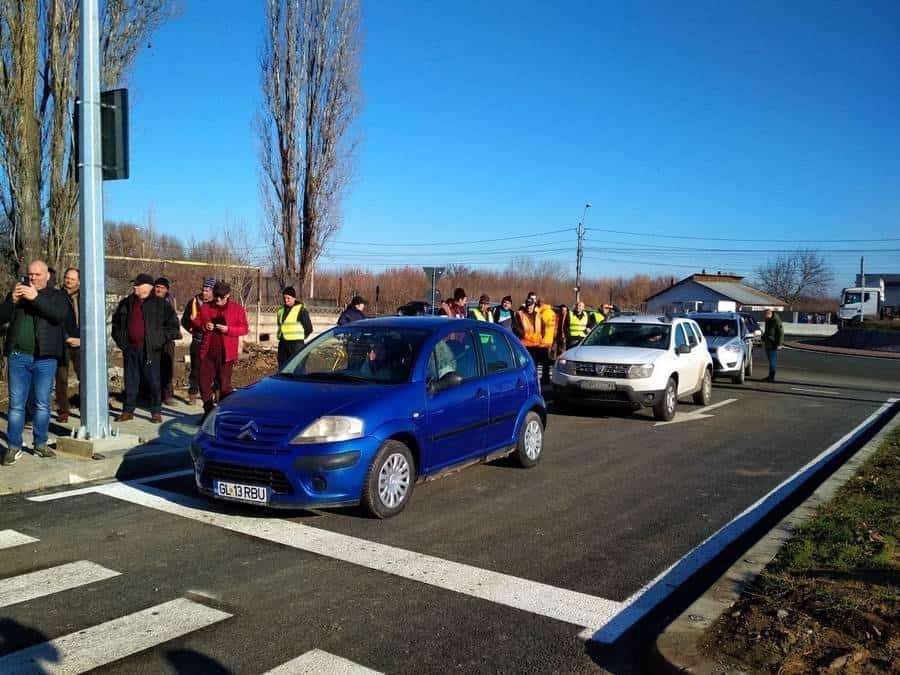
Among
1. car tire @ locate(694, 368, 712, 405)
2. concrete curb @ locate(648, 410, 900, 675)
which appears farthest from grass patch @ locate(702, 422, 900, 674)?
car tire @ locate(694, 368, 712, 405)

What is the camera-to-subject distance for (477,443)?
7422mm

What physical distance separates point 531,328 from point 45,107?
30.4 feet

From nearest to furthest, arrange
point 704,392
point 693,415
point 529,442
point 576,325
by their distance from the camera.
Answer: point 529,442
point 693,415
point 704,392
point 576,325

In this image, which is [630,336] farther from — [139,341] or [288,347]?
[139,341]

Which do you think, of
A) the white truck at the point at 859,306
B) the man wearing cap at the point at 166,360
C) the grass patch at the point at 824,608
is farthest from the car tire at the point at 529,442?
the white truck at the point at 859,306

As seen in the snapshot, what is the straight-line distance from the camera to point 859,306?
53938 millimetres

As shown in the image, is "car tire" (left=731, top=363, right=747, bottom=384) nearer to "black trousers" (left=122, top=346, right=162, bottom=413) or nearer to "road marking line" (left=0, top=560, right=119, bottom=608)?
"black trousers" (left=122, top=346, right=162, bottom=413)

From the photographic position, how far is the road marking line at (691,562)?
4.38 meters

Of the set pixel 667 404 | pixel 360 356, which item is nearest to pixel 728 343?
pixel 667 404

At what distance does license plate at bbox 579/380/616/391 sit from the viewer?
39.1 feet

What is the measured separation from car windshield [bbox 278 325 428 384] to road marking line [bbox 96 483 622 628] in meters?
1.40

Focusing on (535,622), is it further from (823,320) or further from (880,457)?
(823,320)

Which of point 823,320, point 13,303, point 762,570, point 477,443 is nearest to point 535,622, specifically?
point 762,570

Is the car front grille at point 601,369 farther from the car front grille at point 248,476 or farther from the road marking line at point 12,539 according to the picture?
the road marking line at point 12,539
